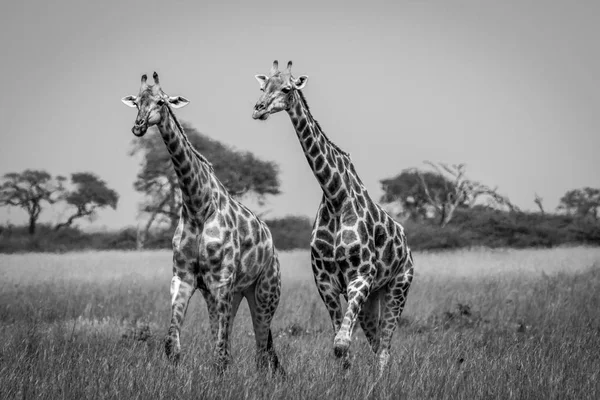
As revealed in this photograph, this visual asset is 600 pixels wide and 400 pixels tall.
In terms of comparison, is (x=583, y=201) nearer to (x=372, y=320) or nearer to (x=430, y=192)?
(x=430, y=192)

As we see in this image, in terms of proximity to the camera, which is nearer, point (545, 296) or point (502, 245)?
point (545, 296)

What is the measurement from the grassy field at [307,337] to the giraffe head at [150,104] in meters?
2.20

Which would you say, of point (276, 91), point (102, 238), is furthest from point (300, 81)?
point (102, 238)

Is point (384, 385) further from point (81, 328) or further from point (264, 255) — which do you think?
point (81, 328)

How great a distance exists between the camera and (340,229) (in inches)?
270

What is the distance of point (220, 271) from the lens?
22.0ft

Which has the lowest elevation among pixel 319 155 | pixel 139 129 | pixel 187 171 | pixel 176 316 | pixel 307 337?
pixel 307 337

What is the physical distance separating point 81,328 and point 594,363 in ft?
23.1

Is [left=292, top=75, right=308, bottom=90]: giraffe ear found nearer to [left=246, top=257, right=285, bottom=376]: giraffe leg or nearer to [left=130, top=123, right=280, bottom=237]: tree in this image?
[left=246, top=257, right=285, bottom=376]: giraffe leg

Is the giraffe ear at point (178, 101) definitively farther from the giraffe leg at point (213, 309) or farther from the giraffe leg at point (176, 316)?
the giraffe leg at point (213, 309)

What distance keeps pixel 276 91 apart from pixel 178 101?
3.47 feet

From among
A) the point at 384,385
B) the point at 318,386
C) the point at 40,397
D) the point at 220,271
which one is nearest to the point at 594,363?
the point at 384,385

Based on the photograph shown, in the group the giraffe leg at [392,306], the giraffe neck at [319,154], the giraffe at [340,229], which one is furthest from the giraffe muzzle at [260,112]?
the giraffe leg at [392,306]

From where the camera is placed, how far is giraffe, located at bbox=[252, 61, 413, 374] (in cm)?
657
